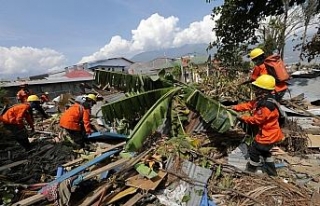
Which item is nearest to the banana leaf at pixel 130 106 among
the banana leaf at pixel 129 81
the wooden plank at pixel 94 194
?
the banana leaf at pixel 129 81

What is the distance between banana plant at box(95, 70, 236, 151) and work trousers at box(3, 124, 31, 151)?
2.24 m

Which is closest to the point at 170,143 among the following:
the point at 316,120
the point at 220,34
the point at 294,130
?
the point at 294,130

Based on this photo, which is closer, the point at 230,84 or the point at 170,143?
the point at 170,143

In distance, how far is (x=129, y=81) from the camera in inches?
300

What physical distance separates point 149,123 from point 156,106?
1.65 feet

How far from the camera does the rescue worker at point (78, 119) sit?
→ 23.6 ft

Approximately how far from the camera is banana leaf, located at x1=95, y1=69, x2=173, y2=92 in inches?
293

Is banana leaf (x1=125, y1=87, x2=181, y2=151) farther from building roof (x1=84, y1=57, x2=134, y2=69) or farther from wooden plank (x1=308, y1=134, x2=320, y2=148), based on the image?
building roof (x1=84, y1=57, x2=134, y2=69)

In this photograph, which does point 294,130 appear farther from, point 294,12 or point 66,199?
point 294,12

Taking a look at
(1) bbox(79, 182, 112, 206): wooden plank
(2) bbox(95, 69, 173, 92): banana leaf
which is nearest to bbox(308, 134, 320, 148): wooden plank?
(2) bbox(95, 69, 173, 92): banana leaf

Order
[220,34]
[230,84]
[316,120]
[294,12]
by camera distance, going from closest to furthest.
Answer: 1. [316,120]
2. [230,84]
3. [220,34]
4. [294,12]

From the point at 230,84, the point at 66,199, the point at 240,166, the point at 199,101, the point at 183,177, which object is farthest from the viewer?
the point at 230,84

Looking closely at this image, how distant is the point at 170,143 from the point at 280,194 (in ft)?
7.44

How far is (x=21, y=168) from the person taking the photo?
6.29 metres
